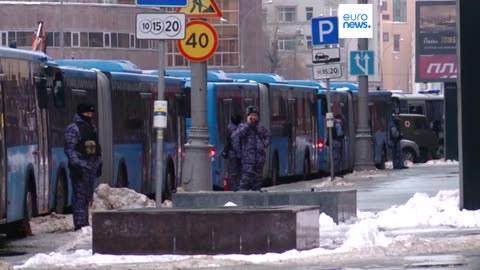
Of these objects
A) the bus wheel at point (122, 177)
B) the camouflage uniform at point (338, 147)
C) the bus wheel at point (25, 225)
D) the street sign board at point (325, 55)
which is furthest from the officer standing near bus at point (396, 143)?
the bus wheel at point (25, 225)

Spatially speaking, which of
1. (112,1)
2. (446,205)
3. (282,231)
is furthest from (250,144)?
(112,1)

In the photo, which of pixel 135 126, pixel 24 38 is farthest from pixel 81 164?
pixel 24 38

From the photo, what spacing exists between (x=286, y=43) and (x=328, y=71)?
88299 millimetres

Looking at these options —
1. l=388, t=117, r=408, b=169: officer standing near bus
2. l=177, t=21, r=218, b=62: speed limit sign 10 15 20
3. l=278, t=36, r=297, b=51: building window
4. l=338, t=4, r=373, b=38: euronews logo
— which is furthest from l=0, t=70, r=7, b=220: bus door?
l=278, t=36, r=297, b=51: building window

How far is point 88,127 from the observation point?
2073 centimetres

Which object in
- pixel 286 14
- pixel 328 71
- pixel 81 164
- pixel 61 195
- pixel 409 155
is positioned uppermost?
pixel 286 14

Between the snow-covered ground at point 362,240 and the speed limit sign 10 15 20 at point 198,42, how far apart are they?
8.56 feet

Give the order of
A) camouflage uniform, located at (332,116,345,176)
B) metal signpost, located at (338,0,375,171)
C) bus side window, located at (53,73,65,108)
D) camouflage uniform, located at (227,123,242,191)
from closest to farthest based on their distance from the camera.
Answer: bus side window, located at (53,73,65,108)
camouflage uniform, located at (227,123,242,191)
metal signpost, located at (338,0,375,171)
camouflage uniform, located at (332,116,345,176)

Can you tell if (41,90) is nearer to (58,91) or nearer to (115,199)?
(58,91)

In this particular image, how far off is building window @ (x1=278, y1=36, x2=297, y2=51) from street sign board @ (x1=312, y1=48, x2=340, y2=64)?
8548 centimetres

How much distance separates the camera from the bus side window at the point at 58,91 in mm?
22484

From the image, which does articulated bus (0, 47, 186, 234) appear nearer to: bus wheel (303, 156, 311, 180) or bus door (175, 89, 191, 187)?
bus door (175, 89, 191, 187)

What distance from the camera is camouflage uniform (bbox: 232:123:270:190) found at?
25.3m

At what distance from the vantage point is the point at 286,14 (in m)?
122
